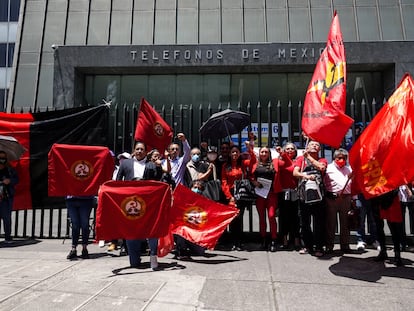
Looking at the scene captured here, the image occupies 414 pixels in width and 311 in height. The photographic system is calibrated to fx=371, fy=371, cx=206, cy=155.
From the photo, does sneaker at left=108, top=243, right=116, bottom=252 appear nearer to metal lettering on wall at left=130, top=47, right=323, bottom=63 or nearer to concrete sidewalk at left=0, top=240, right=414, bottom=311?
concrete sidewalk at left=0, top=240, right=414, bottom=311

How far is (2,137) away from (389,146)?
6.61m

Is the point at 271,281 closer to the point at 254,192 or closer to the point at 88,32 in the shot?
the point at 254,192

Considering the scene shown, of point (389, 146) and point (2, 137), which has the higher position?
point (2, 137)

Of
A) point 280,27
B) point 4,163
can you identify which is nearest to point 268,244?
point 4,163

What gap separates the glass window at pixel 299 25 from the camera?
675 inches

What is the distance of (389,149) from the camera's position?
16.1ft

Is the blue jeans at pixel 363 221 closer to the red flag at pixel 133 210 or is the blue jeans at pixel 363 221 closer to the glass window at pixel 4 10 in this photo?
the red flag at pixel 133 210

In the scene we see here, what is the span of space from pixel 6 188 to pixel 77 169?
166cm

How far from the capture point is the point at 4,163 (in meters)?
7.23

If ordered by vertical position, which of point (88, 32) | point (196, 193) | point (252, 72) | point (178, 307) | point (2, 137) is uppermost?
point (88, 32)

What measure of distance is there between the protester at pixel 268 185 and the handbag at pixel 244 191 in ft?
0.35

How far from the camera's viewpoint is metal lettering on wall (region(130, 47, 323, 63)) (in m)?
15.9

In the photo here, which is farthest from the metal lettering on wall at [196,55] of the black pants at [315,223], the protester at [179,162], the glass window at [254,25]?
the black pants at [315,223]

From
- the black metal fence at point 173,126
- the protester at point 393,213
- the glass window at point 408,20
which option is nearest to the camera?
the protester at point 393,213
